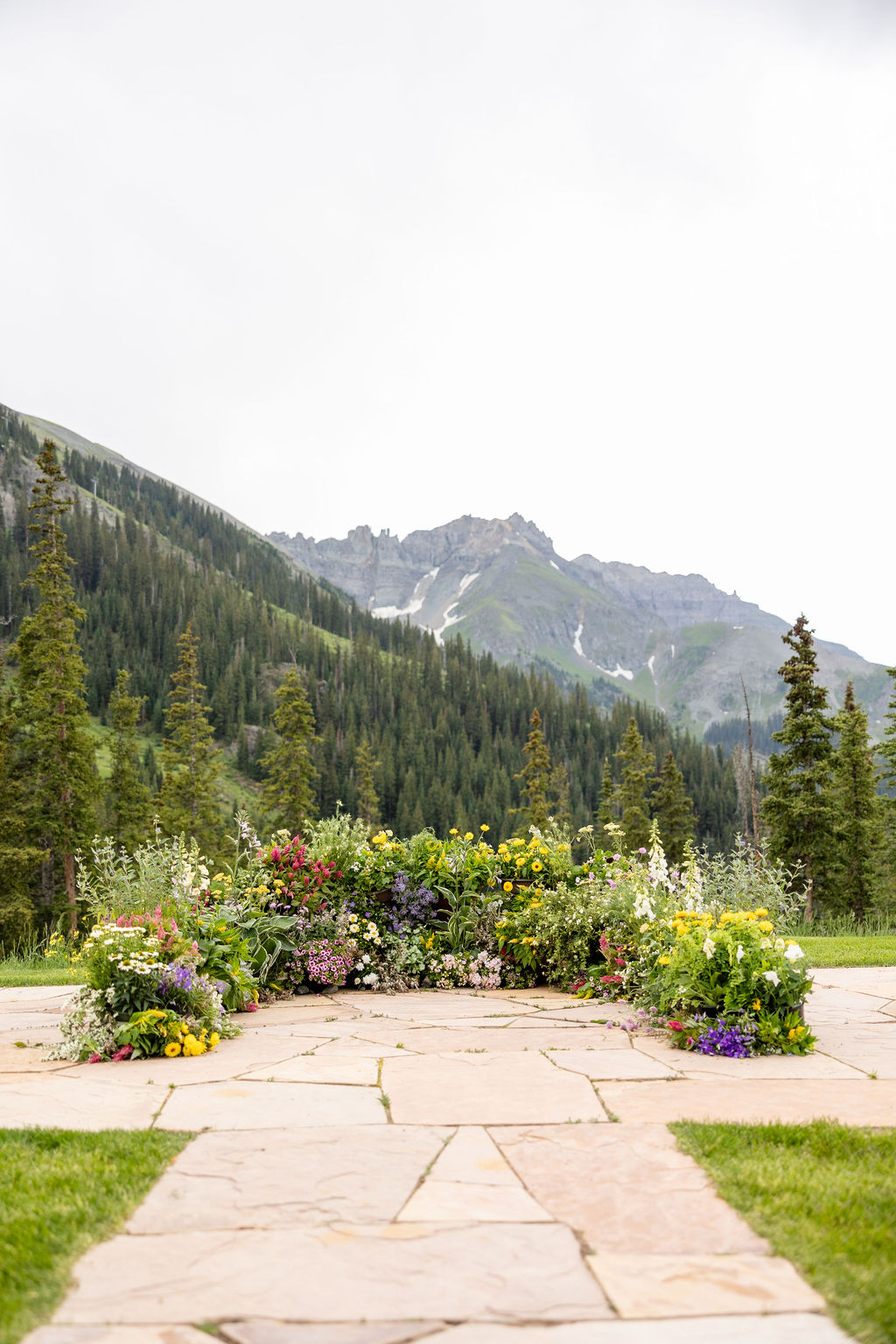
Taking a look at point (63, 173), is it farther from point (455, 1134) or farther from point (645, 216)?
point (455, 1134)

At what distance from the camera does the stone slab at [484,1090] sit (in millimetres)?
3646

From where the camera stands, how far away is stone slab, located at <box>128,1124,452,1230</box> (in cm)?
255

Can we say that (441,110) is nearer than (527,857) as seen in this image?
No

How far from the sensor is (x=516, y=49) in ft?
34.2

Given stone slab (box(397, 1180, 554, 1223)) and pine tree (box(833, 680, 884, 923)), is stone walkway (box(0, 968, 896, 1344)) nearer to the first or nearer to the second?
stone slab (box(397, 1180, 554, 1223))

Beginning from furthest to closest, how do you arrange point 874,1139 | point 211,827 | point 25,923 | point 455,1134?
point 211,827, point 25,923, point 455,1134, point 874,1139

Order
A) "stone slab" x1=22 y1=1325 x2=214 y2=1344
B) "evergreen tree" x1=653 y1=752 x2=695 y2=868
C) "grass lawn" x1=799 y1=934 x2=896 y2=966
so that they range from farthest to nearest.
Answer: "evergreen tree" x1=653 y1=752 x2=695 y2=868, "grass lawn" x1=799 y1=934 x2=896 y2=966, "stone slab" x1=22 y1=1325 x2=214 y2=1344

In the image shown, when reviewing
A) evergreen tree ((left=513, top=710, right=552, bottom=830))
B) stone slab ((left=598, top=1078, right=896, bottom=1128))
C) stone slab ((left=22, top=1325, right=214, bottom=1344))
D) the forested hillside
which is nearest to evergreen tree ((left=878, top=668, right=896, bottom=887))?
evergreen tree ((left=513, top=710, right=552, bottom=830))

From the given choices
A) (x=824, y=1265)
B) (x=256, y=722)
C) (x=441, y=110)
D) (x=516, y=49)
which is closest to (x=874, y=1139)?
(x=824, y=1265)

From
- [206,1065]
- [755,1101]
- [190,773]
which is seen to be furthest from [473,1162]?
[190,773]

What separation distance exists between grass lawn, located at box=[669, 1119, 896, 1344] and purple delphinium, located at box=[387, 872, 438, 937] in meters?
4.33

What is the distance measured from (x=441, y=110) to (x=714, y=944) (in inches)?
498

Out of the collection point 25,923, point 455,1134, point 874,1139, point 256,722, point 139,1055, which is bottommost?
point 25,923

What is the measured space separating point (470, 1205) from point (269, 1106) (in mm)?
1484
